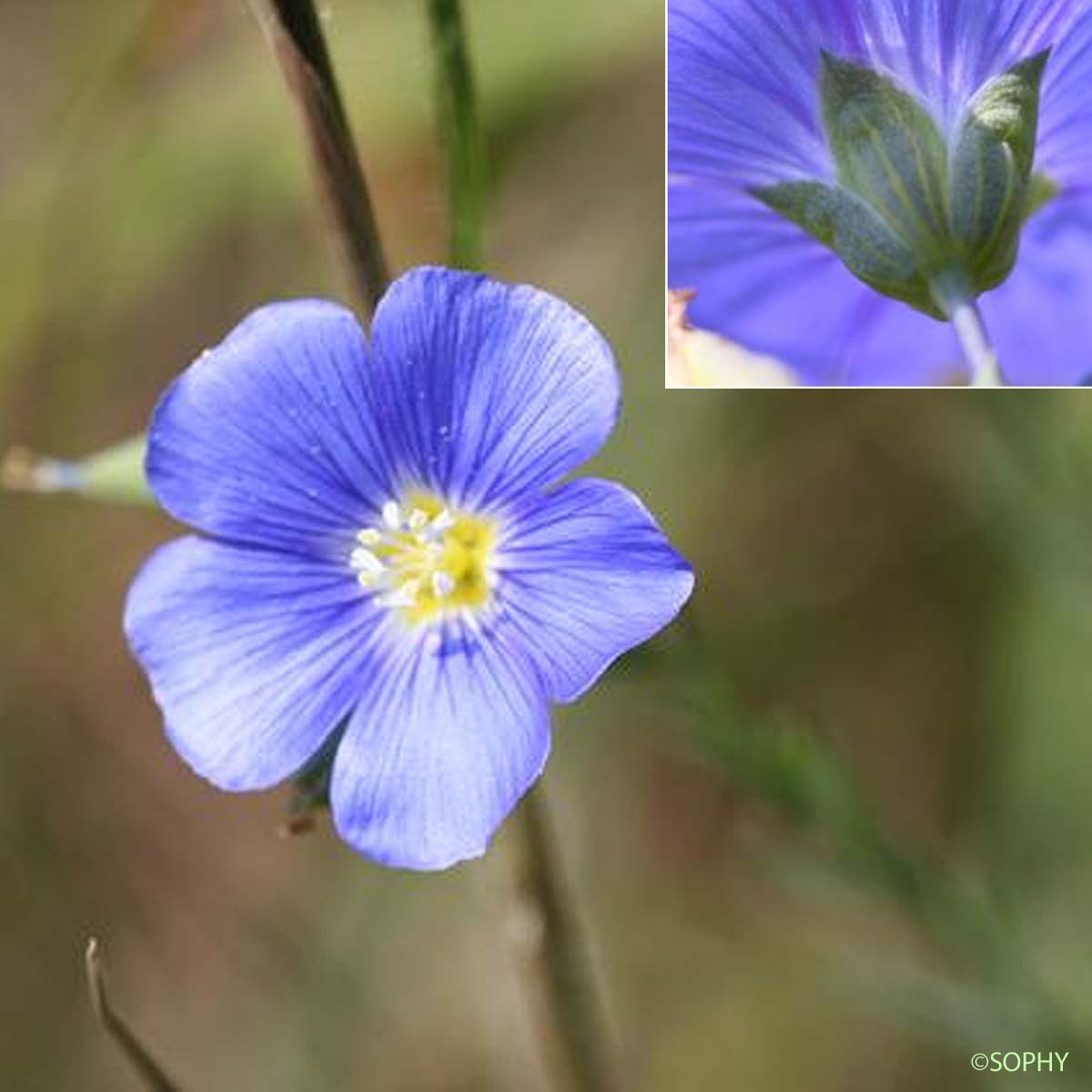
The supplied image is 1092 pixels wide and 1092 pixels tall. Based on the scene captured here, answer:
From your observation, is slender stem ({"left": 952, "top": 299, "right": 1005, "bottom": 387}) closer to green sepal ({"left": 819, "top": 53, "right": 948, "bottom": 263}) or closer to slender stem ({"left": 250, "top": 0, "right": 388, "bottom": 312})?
green sepal ({"left": 819, "top": 53, "right": 948, "bottom": 263})

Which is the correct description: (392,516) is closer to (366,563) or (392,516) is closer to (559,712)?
(366,563)

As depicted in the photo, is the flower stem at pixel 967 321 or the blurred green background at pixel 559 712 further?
the blurred green background at pixel 559 712

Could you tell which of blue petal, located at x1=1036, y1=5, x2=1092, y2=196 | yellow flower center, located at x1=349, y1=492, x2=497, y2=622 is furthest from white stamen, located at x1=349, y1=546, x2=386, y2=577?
blue petal, located at x1=1036, y1=5, x2=1092, y2=196

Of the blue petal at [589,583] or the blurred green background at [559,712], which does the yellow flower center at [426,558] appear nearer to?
the blue petal at [589,583]

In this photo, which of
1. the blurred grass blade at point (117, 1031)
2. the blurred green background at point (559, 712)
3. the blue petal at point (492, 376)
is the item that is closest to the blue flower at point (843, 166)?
the blue petal at point (492, 376)

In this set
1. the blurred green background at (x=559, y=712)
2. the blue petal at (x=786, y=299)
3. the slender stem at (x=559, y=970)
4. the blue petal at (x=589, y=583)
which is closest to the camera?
the blue petal at (x=589, y=583)

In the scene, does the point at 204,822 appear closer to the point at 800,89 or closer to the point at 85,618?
the point at 85,618

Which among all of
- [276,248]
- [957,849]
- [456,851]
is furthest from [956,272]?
[276,248]
